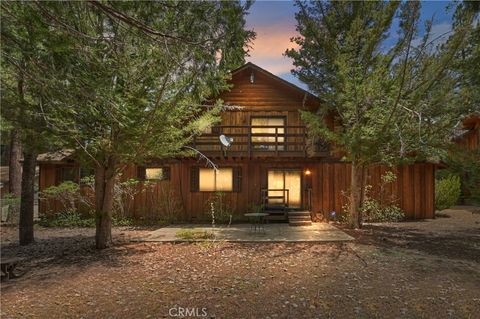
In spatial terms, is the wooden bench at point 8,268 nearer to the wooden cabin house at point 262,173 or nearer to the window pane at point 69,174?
the wooden cabin house at point 262,173

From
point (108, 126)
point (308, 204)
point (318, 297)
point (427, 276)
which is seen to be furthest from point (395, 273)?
point (308, 204)

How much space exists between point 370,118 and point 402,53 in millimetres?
2601

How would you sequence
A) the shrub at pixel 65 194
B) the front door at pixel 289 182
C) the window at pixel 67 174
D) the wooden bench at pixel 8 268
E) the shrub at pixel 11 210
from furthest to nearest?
1. the window at pixel 67 174
2. the shrub at pixel 11 210
3. the front door at pixel 289 182
4. the shrub at pixel 65 194
5. the wooden bench at pixel 8 268

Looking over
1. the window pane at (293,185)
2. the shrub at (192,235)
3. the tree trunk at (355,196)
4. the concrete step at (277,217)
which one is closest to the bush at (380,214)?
the tree trunk at (355,196)

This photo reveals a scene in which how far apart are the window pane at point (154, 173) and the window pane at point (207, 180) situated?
1842 mm

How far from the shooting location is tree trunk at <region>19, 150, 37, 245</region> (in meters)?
11.0

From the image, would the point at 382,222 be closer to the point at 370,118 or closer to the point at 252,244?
the point at 370,118

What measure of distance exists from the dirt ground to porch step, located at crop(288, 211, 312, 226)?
3556mm

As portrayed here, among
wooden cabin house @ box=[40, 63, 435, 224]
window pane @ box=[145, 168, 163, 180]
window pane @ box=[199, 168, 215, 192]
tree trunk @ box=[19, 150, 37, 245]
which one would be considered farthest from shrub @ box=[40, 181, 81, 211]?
window pane @ box=[199, 168, 215, 192]

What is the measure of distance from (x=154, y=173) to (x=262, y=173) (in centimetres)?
501

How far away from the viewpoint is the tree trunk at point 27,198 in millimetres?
10992

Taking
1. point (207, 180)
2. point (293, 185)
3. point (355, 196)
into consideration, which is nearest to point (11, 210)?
point (207, 180)

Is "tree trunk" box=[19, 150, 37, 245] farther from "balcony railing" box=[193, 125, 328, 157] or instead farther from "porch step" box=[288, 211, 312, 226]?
"porch step" box=[288, 211, 312, 226]

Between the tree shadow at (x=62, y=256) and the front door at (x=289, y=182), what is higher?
the front door at (x=289, y=182)
